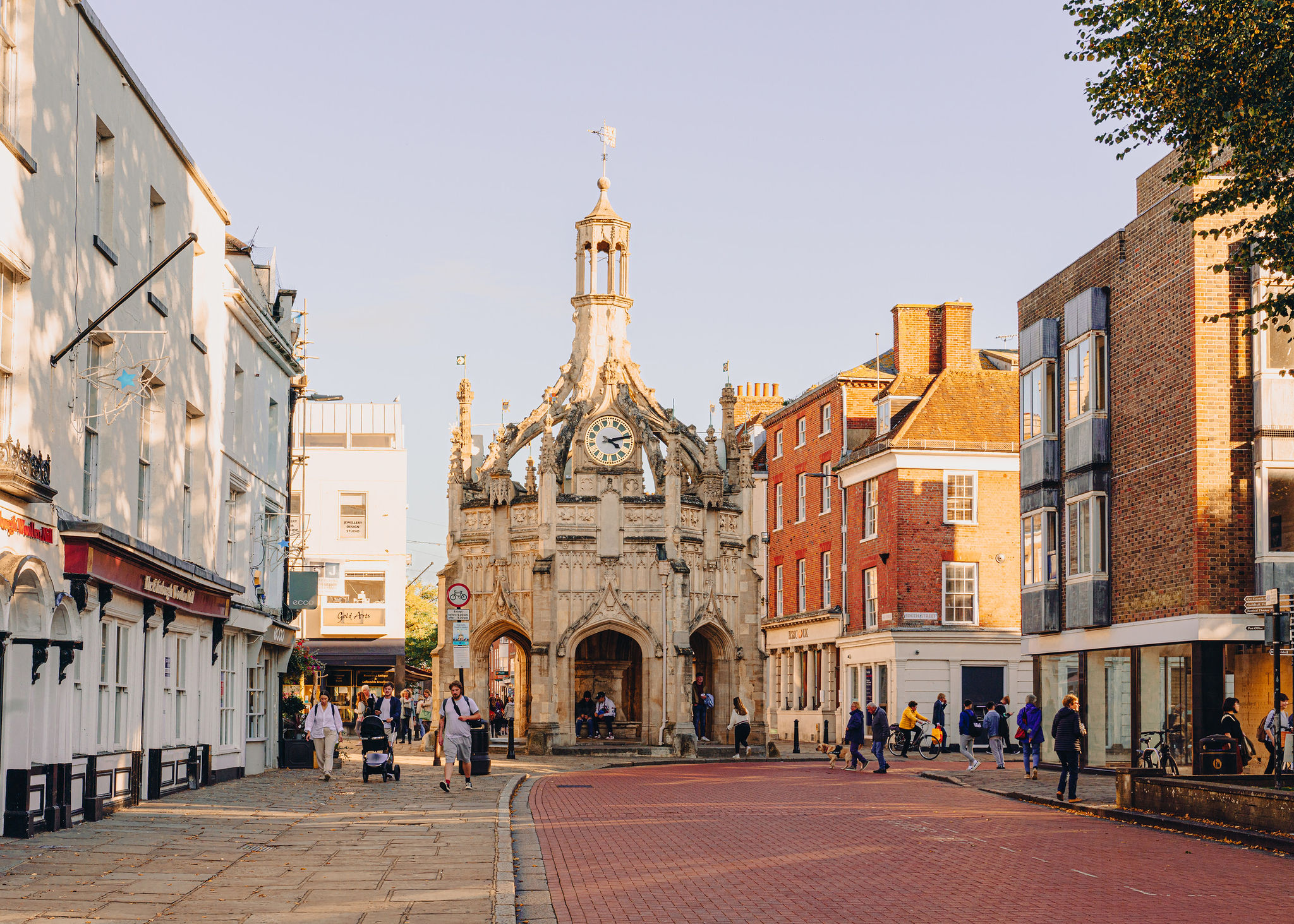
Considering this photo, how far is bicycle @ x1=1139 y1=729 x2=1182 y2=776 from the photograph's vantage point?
89.7 feet

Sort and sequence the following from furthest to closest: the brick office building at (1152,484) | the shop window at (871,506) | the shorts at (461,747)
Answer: the shop window at (871,506), the brick office building at (1152,484), the shorts at (461,747)

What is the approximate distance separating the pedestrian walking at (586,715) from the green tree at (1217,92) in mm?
32919

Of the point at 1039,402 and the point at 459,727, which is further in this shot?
the point at 1039,402

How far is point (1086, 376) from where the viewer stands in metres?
31.2

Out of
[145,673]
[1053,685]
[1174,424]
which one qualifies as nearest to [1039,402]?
[1174,424]

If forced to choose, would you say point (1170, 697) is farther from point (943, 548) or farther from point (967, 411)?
point (967, 411)

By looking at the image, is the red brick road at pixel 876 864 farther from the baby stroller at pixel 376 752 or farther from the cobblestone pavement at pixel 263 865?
the baby stroller at pixel 376 752

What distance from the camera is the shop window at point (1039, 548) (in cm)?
3284

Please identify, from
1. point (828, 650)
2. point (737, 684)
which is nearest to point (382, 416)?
point (828, 650)

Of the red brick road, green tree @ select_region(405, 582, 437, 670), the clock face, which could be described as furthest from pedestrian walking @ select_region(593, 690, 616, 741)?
green tree @ select_region(405, 582, 437, 670)

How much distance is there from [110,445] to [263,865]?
741 cm

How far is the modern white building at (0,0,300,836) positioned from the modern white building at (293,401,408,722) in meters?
33.7

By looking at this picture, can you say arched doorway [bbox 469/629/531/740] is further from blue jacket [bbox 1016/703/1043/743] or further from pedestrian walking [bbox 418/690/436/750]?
blue jacket [bbox 1016/703/1043/743]

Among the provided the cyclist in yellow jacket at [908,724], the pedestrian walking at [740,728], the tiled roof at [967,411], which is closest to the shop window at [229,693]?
the pedestrian walking at [740,728]
